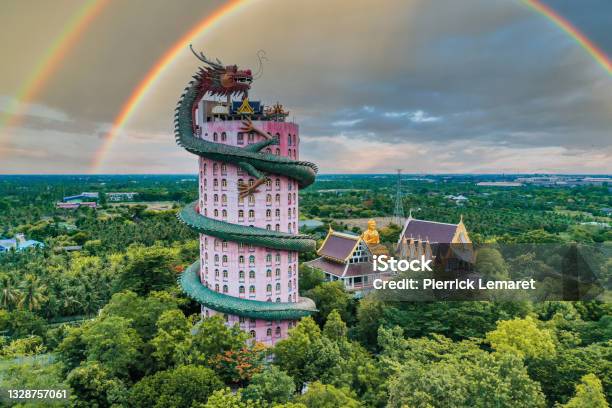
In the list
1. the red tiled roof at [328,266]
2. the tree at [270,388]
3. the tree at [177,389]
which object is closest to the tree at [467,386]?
the tree at [270,388]

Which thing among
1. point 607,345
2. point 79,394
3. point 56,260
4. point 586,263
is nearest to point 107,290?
point 56,260

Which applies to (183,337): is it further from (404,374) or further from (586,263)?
(586,263)

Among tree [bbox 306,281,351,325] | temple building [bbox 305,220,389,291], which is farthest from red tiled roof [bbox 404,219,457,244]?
tree [bbox 306,281,351,325]

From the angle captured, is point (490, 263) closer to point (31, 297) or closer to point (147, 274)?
point (147, 274)

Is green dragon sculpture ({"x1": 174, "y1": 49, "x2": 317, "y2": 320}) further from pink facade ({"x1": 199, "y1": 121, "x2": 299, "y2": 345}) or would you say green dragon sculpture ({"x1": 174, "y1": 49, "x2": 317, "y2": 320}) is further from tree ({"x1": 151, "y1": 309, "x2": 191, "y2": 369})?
tree ({"x1": 151, "y1": 309, "x2": 191, "y2": 369})

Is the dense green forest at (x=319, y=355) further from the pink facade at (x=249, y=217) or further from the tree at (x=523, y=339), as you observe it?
the pink facade at (x=249, y=217)

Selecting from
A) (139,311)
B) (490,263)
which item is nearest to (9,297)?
(139,311)
